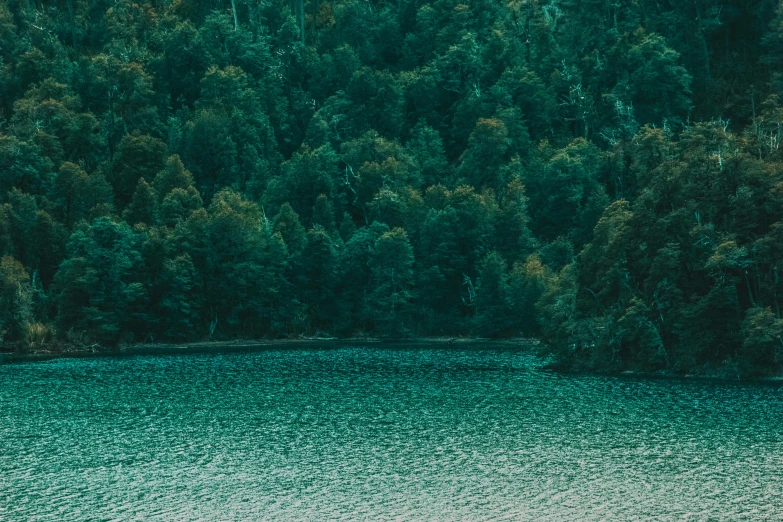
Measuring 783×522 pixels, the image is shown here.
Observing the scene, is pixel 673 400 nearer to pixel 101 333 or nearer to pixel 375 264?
pixel 375 264

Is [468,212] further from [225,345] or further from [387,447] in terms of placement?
[387,447]

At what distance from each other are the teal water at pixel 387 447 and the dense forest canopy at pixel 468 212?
12860mm

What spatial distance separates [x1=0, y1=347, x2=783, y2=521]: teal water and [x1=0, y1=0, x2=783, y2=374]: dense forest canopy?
1286 cm

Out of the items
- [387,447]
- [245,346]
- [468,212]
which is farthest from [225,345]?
[387,447]

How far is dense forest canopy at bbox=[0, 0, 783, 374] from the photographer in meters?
109

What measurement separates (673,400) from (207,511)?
46.7m

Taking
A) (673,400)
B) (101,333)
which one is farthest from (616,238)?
(101,333)

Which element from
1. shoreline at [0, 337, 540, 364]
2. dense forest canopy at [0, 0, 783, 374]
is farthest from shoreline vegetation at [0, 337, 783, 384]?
dense forest canopy at [0, 0, 783, 374]

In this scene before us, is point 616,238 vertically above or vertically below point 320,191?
below

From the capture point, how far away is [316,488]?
62031 mm

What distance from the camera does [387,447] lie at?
72500 mm

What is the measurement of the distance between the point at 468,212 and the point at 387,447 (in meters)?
91.4

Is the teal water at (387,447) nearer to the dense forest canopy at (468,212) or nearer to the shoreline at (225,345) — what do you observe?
the dense forest canopy at (468,212)

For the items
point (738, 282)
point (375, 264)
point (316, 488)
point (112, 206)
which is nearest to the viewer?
point (316, 488)
